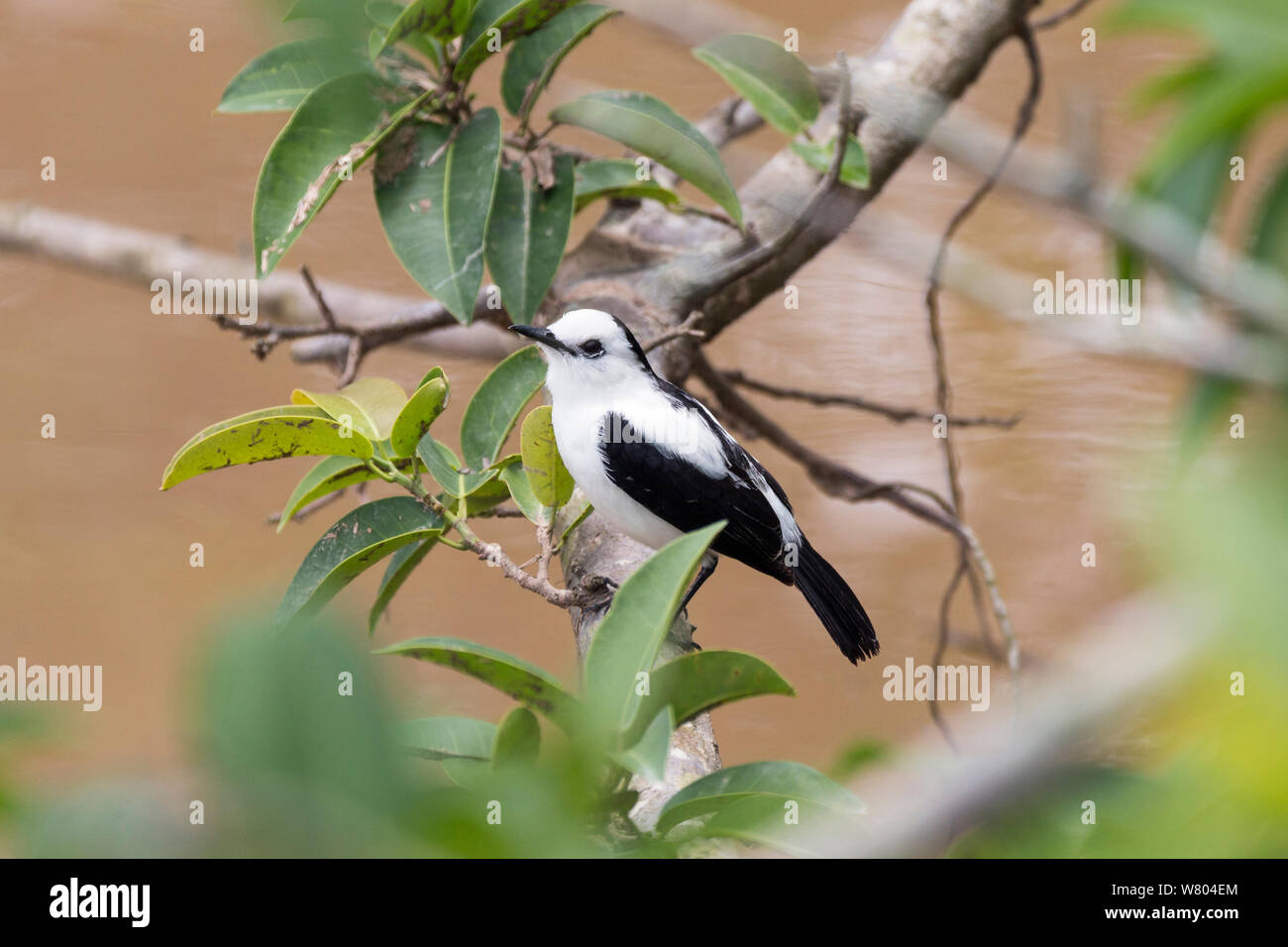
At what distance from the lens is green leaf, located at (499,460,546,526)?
1135mm

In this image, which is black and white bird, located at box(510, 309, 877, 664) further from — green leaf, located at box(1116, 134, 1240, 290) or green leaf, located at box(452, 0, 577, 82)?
green leaf, located at box(1116, 134, 1240, 290)

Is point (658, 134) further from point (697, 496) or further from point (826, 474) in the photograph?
point (826, 474)

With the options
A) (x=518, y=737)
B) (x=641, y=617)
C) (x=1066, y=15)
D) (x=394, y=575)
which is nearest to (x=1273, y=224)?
(x=641, y=617)

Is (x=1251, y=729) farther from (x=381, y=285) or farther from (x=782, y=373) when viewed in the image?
(x=381, y=285)

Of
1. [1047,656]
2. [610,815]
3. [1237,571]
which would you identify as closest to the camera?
[1237,571]

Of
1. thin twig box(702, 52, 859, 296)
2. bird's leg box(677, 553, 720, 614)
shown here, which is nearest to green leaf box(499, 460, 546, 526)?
bird's leg box(677, 553, 720, 614)

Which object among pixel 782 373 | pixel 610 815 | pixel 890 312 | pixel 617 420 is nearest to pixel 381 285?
pixel 782 373

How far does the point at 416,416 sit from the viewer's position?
38.3 inches

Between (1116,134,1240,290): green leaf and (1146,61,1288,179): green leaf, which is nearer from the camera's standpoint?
(1146,61,1288,179): green leaf

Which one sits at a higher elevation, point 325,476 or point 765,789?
point 325,476

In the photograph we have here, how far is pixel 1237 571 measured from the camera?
0.20 meters

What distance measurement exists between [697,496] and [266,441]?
19.2 inches

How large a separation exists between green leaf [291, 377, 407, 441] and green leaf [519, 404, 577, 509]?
0.13 metres

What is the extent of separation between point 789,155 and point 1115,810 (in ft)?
4.35
